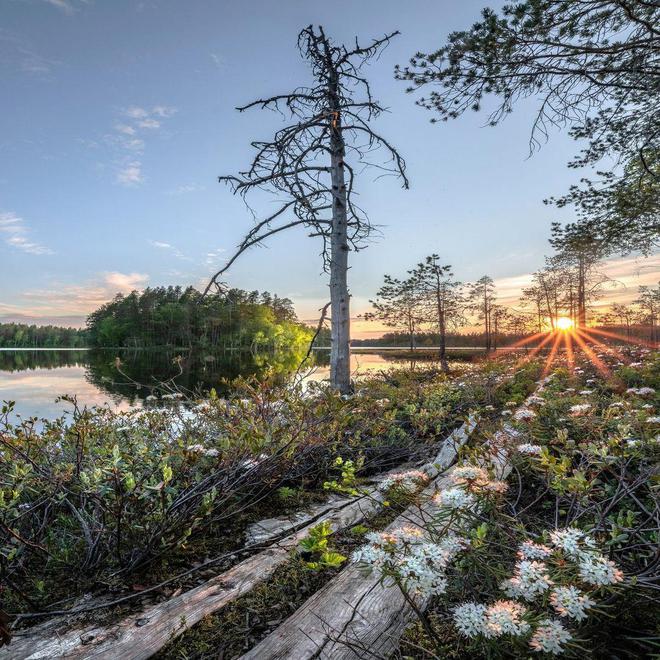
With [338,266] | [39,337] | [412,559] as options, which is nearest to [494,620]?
[412,559]

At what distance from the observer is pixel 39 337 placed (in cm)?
14050

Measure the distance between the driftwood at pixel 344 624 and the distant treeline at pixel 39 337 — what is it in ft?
500

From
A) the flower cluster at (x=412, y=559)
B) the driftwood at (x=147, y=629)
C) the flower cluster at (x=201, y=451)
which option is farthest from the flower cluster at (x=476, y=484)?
the flower cluster at (x=201, y=451)

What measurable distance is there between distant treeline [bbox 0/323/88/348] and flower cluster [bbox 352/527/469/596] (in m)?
153

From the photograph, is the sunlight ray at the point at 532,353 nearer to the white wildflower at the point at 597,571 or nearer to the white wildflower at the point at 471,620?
the white wildflower at the point at 597,571

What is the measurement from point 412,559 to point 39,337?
177 m

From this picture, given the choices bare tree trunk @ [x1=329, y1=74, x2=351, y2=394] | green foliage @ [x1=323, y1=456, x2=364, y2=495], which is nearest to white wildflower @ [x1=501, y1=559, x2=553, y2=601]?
green foliage @ [x1=323, y1=456, x2=364, y2=495]

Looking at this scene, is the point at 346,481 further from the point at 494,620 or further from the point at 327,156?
the point at 327,156

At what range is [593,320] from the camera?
38594mm

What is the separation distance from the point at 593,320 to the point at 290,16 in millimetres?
41644

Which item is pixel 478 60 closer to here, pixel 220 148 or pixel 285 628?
pixel 220 148

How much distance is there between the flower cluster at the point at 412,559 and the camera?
121cm

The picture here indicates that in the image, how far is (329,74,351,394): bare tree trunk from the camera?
814 centimetres

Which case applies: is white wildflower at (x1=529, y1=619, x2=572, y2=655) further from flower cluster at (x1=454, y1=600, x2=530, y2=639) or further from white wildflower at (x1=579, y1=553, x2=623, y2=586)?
white wildflower at (x1=579, y1=553, x2=623, y2=586)
